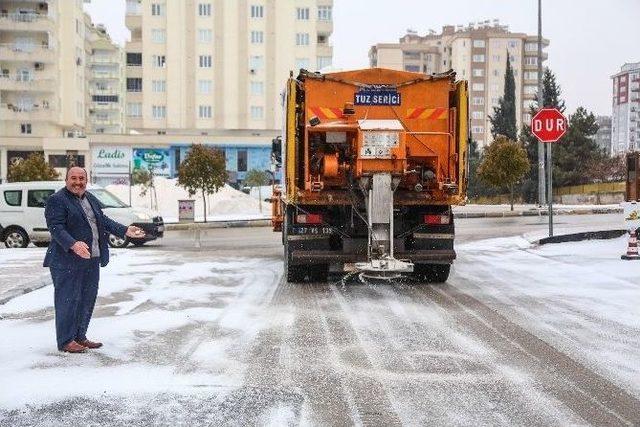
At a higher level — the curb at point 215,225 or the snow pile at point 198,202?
the snow pile at point 198,202

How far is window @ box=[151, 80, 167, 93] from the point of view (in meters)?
70.9

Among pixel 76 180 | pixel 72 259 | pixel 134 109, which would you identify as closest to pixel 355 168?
pixel 76 180

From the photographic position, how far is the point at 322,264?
11492mm

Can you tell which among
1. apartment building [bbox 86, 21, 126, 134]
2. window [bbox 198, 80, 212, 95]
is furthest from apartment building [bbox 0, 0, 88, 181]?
apartment building [bbox 86, 21, 126, 134]

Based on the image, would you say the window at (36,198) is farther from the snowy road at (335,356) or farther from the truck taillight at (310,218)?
the truck taillight at (310,218)

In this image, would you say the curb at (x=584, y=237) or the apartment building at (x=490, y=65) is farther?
the apartment building at (x=490, y=65)

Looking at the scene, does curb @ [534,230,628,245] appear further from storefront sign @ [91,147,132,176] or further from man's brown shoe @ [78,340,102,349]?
storefront sign @ [91,147,132,176]

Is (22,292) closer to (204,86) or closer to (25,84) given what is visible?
(25,84)

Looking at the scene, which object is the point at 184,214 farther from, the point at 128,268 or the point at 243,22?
the point at 243,22

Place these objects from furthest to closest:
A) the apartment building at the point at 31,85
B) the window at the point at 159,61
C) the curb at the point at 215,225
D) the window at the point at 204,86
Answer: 1. the window at the point at 204,86
2. the window at the point at 159,61
3. the apartment building at the point at 31,85
4. the curb at the point at 215,225

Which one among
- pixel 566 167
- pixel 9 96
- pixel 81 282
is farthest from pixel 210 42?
pixel 81 282

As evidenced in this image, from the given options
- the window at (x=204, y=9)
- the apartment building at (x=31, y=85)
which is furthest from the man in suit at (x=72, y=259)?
the window at (x=204, y=9)

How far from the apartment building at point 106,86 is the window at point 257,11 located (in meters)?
35.2

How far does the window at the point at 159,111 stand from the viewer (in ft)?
232
